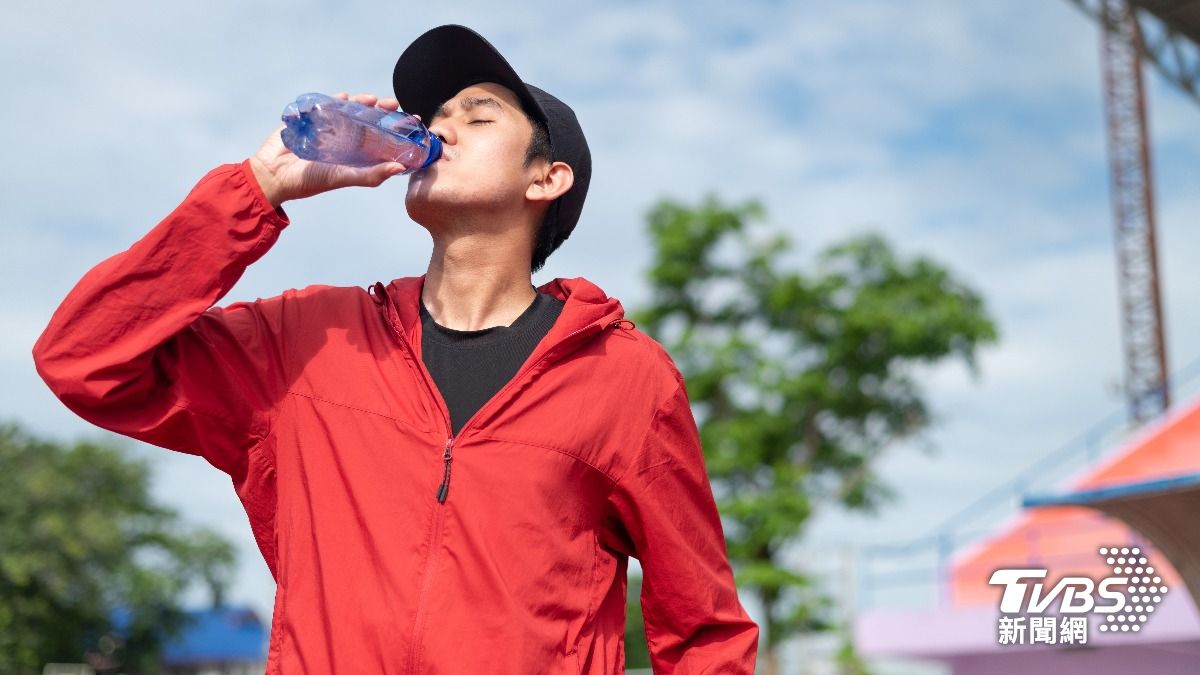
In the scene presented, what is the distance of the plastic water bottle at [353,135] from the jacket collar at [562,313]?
268 mm

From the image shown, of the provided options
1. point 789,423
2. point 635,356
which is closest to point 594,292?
point 635,356

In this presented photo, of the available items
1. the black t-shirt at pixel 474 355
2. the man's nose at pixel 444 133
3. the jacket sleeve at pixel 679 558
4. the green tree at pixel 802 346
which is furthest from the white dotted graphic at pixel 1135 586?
the green tree at pixel 802 346

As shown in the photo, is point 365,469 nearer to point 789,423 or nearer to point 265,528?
point 265,528

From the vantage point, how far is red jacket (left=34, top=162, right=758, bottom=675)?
2217 millimetres

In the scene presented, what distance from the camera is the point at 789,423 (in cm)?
2234

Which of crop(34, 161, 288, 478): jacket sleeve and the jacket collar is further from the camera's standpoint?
the jacket collar

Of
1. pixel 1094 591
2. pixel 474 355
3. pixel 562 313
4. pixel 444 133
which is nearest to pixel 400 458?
pixel 474 355

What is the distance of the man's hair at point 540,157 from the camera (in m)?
2.88

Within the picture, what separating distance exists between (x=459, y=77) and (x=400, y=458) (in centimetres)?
99

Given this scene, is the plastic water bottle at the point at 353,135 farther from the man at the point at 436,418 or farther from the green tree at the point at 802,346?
the green tree at the point at 802,346

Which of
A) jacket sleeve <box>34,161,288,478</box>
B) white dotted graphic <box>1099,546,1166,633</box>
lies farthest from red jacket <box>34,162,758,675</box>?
white dotted graphic <box>1099,546,1166,633</box>

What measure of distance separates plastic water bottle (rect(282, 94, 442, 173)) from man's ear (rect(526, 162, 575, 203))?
1.00 feet

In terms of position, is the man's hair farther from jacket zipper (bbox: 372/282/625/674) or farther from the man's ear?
jacket zipper (bbox: 372/282/625/674)

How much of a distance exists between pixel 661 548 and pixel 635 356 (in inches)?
16.2
